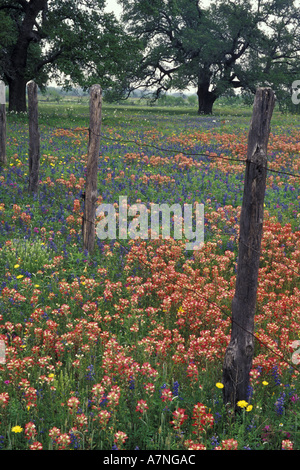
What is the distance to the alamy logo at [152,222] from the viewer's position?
854cm

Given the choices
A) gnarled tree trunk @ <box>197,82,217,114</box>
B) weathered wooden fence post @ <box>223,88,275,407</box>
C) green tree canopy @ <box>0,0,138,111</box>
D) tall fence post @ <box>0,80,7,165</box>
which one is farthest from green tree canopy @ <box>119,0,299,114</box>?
weathered wooden fence post @ <box>223,88,275,407</box>

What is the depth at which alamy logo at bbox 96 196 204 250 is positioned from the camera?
28.0 feet

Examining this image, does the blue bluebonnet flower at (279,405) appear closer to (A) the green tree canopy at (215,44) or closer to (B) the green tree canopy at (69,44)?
(B) the green tree canopy at (69,44)

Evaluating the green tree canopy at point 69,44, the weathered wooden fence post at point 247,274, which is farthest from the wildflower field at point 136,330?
the green tree canopy at point 69,44

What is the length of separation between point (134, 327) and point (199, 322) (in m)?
0.83

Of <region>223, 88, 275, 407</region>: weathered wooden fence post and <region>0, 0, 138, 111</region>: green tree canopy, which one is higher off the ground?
<region>0, 0, 138, 111</region>: green tree canopy

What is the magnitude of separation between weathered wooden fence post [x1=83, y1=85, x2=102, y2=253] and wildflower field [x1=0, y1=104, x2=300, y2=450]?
34 cm

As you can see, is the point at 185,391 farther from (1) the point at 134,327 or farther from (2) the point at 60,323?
(2) the point at 60,323

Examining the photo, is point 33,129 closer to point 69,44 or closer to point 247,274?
point 247,274

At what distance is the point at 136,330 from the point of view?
5.00 m

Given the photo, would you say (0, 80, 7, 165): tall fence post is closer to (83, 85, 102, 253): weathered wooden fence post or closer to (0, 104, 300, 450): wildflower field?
(0, 104, 300, 450): wildflower field

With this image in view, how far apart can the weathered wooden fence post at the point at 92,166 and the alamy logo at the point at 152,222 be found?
2.04 ft

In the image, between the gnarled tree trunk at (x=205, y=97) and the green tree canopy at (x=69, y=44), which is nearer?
the green tree canopy at (x=69, y=44)

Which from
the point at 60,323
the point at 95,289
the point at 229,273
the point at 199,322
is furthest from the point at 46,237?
the point at 199,322
